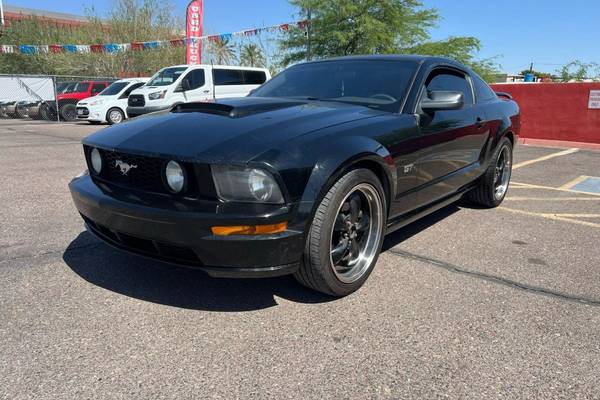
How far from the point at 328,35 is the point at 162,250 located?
1788 cm

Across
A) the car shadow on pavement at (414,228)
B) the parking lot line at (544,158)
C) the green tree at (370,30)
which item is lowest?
the car shadow on pavement at (414,228)

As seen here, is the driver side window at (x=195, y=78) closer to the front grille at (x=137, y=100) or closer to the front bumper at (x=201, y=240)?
the front grille at (x=137, y=100)

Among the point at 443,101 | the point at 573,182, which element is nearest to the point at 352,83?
the point at 443,101

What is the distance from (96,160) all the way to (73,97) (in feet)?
60.9

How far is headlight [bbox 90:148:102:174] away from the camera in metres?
2.81

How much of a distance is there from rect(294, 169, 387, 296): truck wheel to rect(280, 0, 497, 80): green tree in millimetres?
16361

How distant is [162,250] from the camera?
242 centimetres

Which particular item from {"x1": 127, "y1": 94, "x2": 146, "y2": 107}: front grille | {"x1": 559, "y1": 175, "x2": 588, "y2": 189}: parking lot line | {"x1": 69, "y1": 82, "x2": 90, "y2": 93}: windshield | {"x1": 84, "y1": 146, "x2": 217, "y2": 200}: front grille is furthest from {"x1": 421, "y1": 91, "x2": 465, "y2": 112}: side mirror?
{"x1": 69, "y1": 82, "x2": 90, "y2": 93}: windshield

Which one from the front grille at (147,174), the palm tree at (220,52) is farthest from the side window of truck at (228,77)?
the palm tree at (220,52)

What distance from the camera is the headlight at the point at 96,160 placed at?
9.21ft

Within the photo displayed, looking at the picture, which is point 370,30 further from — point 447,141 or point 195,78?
point 447,141

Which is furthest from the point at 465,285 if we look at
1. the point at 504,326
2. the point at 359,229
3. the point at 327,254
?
the point at 327,254

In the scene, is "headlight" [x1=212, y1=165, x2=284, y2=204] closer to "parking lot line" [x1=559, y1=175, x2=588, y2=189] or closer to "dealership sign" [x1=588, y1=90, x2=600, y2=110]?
"parking lot line" [x1=559, y1=175, x2=588, y2=189]

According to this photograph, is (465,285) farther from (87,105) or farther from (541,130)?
(87,105)
